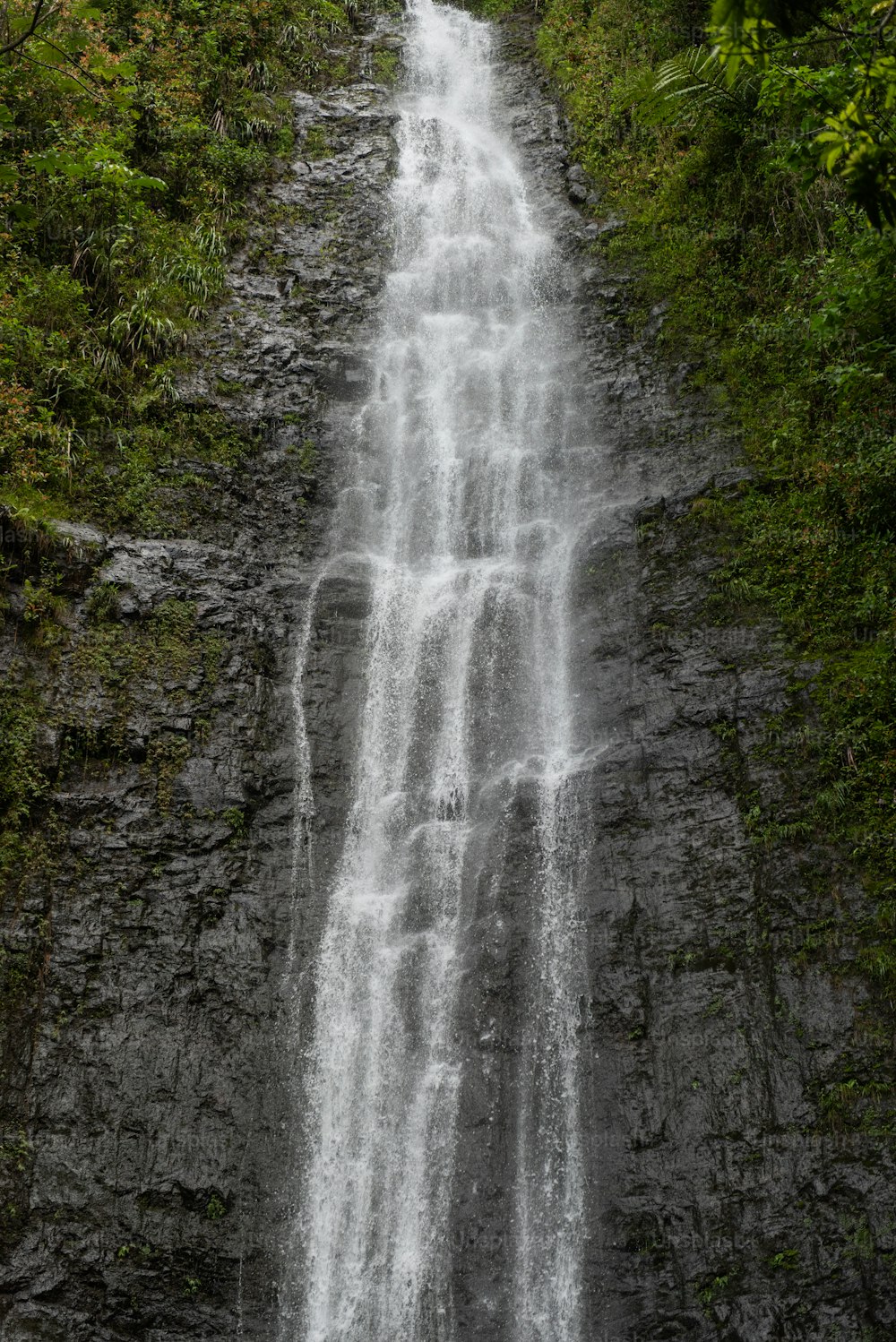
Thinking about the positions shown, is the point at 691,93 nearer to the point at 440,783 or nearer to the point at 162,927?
the point at 440,783

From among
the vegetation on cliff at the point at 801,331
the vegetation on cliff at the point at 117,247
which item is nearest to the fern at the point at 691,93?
the vegetation on cliff at the point at 801,331

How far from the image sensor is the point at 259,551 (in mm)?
13742

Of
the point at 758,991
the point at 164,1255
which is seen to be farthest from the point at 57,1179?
the point at 758,991

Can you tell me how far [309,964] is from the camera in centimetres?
1101

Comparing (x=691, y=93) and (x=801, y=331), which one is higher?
(x=691, y=93)

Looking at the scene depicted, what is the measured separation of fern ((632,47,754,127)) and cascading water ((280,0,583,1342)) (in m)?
2.76

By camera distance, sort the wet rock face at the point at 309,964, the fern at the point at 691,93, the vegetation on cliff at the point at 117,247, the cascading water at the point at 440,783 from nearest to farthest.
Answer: the wet rock face at the point at 309,964 → the cascading water at the point at 440,783 → the vegetation on cliff at the point at 117,247 → the fern at the point at 691,93

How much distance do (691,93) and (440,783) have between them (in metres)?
12.3

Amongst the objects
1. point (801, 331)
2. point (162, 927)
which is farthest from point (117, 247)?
point (162, 927)

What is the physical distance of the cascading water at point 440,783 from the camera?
9531 millimetres

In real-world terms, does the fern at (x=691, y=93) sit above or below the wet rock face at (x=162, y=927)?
above

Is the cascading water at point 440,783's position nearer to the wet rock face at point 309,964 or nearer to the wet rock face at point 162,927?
the wet rock face at point 309,964

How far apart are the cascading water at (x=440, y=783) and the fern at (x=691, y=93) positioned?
2764 mm

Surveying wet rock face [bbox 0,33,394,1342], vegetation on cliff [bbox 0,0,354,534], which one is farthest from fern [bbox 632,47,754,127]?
wet rock face [bbox 0,33,394,1342]
